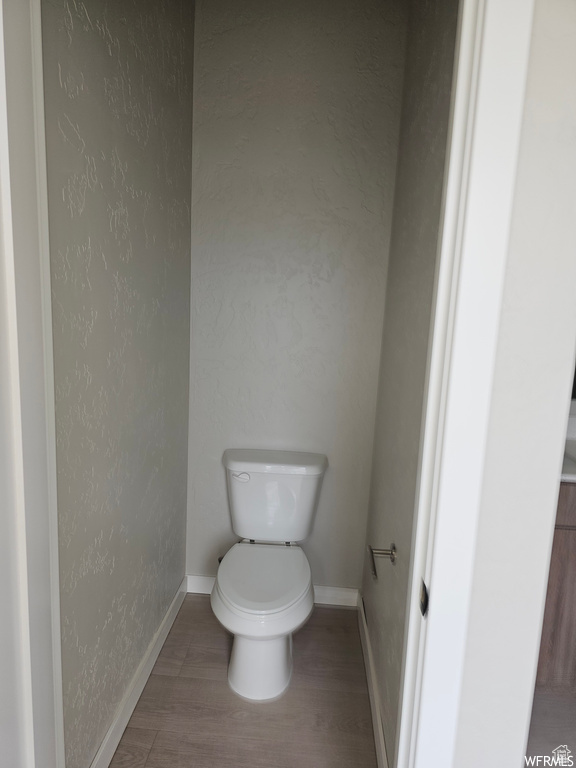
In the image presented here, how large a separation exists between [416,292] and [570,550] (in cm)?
93

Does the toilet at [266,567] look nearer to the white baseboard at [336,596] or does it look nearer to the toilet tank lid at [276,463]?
the toilet tank lid at [276,463]

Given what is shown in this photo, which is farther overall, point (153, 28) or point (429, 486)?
point (153, 28)

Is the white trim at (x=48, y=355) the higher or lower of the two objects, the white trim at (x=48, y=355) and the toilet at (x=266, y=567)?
the higher

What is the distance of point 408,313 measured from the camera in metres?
1.46

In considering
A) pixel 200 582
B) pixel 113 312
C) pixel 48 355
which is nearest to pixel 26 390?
pixel 48 355

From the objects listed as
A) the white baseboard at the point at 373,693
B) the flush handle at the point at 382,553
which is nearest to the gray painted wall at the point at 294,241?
the white baseboard at the point at 373,693

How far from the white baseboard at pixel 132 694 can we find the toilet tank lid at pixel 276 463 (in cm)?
67

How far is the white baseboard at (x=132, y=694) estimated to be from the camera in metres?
1.39

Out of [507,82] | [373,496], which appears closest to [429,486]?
[507,82]

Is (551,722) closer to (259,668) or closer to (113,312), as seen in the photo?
(259,668)

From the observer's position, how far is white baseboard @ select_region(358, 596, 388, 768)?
1.46 meters

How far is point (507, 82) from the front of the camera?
657 mm

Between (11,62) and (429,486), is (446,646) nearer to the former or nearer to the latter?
(429,486)

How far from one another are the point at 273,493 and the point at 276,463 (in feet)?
0.42
